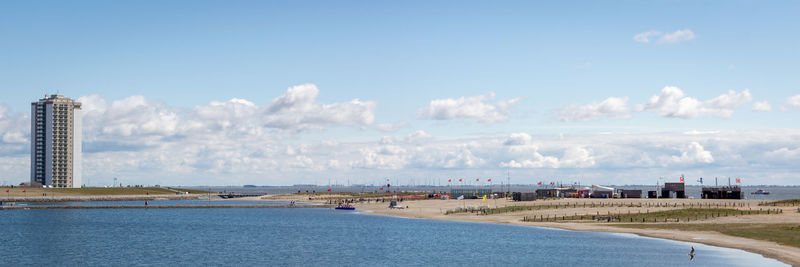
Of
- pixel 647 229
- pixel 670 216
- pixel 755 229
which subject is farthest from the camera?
pixel 670 216

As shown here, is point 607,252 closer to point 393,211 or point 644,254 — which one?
point 644,254

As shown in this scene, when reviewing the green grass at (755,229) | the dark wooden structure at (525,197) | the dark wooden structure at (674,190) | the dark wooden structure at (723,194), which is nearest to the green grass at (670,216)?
the green grass at (755,229)

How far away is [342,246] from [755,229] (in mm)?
56938

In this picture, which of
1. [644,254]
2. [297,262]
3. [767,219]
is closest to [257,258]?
[297,262]

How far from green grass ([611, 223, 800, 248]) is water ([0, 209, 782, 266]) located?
9178mm

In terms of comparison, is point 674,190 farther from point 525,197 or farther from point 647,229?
point 647,229

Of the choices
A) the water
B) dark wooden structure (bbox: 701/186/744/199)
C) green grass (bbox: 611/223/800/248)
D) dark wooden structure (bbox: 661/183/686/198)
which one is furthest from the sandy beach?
dark wooden structure (bbox: 701/186/744/199)

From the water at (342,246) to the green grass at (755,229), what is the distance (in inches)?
361

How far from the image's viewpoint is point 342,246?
317 ft

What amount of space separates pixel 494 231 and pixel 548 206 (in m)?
42.0

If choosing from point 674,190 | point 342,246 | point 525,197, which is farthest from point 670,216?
point 674,190

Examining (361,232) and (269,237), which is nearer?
(269,237)

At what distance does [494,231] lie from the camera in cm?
11688

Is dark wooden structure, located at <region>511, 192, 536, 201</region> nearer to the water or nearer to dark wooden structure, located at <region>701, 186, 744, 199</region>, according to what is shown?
dark wooden structure, located at <region>701, 186, 744, 199</region>
